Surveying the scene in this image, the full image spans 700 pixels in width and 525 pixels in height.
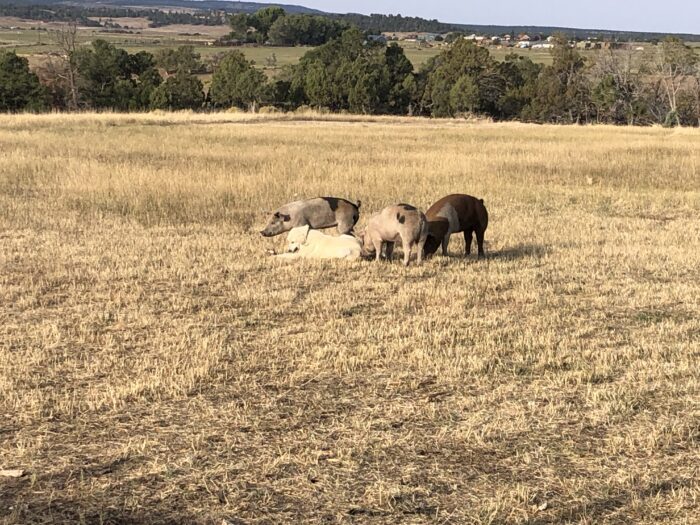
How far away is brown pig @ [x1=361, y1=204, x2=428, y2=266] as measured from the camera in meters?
9.84

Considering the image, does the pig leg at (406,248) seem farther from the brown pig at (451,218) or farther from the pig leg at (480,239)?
the pig leg at (480,239)

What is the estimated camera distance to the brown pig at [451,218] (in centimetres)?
1037

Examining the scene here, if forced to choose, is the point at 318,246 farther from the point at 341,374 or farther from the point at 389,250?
the point at 341,374

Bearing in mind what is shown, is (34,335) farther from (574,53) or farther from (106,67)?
(574,53)

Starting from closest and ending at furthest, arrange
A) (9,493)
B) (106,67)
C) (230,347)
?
1. (9,493)
2. (230,347)
3. (106,67)

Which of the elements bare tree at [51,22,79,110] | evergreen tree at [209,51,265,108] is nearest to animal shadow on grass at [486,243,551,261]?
bare tree at [51,22,79,110]

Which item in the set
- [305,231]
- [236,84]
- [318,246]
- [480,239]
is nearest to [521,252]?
[480,239]

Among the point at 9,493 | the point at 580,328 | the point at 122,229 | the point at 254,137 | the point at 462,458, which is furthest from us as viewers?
the point at 254,137

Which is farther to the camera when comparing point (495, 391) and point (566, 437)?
point (495, 391)

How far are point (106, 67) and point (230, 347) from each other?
A: 2234 inches

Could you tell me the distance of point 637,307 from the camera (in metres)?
8.66

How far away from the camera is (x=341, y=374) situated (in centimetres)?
646

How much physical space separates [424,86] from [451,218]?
61174 millimetres

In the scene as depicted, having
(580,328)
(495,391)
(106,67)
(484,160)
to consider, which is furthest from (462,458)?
(106,67)
